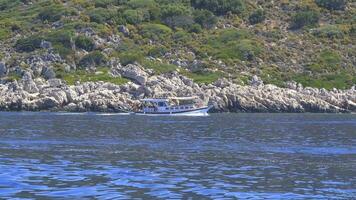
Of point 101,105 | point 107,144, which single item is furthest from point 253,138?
point 101,105

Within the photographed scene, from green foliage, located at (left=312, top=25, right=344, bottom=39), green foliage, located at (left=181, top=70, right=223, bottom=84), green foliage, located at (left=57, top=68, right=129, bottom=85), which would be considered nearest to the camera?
green foliage, located at (left=57, top=68, right=129, bottom=85)

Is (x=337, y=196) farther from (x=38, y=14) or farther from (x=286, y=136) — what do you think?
(x=38, y=14)

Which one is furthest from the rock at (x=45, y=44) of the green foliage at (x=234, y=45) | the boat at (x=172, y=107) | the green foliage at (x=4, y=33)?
the boat at (x=172, y=107)

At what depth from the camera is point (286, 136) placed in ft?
198

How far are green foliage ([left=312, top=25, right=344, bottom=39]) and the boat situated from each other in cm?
4369

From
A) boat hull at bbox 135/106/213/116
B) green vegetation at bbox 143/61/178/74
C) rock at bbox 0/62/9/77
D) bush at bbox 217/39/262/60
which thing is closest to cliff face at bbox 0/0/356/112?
bush at bbox 217/39/262/60

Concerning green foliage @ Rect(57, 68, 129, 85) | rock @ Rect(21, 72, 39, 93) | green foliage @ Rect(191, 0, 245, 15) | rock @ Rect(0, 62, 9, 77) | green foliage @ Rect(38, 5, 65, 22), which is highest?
green foliage @ Rect(191, 0, 245, 15)

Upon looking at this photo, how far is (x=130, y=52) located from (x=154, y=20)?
20.3 m

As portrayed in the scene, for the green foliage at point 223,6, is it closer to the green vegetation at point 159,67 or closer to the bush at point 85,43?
the bush at point 85,43

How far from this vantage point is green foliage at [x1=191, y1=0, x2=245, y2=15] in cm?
15562

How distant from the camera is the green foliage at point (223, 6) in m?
156

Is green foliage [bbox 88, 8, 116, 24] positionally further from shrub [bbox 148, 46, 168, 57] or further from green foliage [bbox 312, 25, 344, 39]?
green foliage [bbox 312, 25, 344, 39]

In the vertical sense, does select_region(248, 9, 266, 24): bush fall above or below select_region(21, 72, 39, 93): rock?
above

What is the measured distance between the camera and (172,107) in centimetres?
10838
